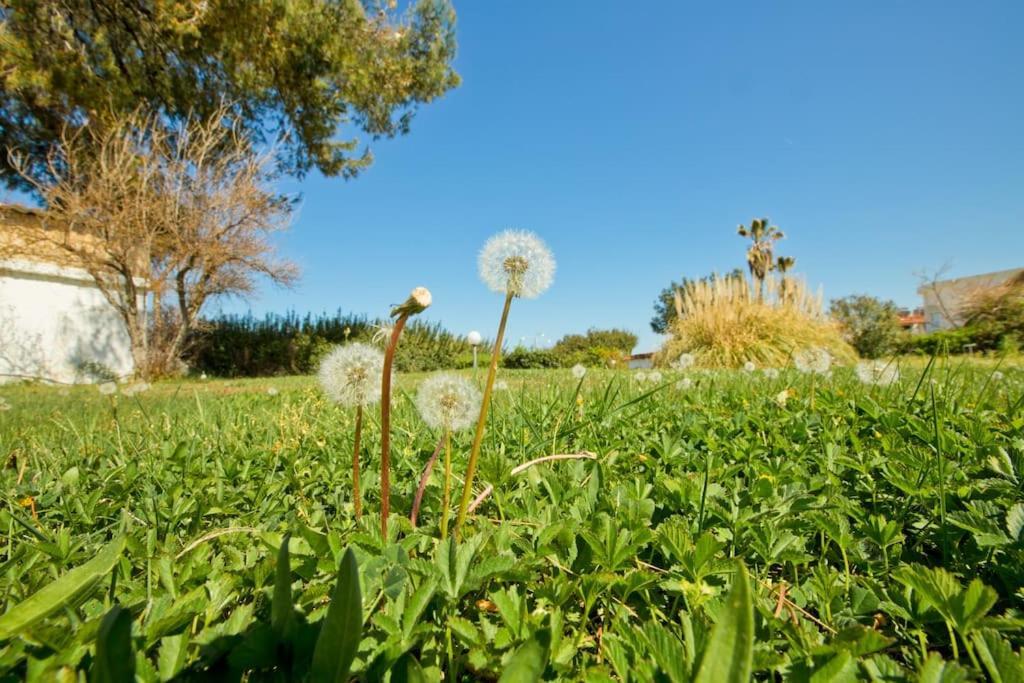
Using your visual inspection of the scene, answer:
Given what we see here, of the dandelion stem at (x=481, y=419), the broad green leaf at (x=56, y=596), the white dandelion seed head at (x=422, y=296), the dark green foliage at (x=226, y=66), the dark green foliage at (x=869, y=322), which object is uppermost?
the dark green foliage at (x=226, y=66)

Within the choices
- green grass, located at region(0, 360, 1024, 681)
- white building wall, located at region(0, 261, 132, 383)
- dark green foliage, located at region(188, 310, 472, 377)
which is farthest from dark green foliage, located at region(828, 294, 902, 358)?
white building wall, located at region(0, 261, 132, 383)

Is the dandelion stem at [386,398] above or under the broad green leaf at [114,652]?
above

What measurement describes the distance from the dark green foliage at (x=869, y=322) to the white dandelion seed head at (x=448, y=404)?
27487 mm

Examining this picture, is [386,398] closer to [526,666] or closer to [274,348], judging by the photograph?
[526,666]

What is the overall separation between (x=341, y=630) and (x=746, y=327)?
10117 millimetres

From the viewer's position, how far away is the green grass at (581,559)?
0.63 meters

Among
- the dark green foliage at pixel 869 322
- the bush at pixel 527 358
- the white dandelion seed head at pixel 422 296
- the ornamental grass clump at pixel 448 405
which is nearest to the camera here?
the white dandelion seed head at pixel 422 296

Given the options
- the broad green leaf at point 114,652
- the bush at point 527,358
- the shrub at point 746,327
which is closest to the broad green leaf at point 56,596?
the broad green leaf at point 114,652

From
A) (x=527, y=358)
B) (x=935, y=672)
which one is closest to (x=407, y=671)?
(x=935, y=672)

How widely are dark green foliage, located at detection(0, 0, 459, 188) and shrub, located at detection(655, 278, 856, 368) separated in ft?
38.5

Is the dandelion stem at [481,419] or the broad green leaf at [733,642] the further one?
→ the dandelion stem at [481,419]

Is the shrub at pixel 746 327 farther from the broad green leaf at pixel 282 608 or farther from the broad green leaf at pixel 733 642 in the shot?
the broad green leaf at pixel 282 608

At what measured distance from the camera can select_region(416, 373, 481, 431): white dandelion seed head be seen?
3.46 feet

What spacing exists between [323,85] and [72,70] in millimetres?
5715
